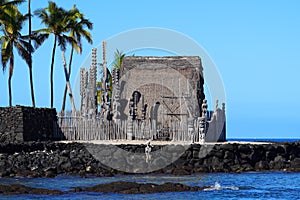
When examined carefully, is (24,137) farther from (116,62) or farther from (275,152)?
(116,62)

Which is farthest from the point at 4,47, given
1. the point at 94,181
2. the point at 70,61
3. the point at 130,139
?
the point at 94,181

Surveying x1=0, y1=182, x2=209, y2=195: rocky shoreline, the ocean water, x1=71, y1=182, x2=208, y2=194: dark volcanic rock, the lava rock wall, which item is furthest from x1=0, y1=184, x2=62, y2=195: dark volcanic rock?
the lava rock wall

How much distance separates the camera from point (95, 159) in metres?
37.9

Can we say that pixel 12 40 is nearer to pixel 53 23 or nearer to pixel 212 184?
pixel 53 23

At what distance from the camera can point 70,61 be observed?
6284cm

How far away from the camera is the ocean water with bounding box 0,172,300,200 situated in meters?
29.3

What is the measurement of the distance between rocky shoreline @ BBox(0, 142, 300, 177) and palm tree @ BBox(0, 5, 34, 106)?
14.5 meters

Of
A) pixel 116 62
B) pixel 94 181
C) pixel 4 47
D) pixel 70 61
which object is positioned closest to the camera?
pixel 94 181

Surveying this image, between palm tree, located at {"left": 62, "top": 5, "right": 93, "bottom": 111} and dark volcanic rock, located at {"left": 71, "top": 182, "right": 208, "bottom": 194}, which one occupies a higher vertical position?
palm tree, located at {"left": 62, "top": 5, "right": 93, "bottom": 111}

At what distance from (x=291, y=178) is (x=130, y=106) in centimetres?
1029

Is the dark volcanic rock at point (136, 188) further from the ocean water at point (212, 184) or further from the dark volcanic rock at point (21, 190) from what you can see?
the dark volcanic rock at point (21, 190)

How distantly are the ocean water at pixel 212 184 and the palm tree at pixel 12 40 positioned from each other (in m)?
17.8

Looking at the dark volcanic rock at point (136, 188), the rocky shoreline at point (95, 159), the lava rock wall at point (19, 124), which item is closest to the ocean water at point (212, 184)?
the dark volcanic rock at point (136, 188)

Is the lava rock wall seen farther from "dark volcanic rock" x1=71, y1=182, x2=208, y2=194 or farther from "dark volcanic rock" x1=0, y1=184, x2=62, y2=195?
"dark volcanic rock" x1=71, y1=182, x2=208, y2=194
